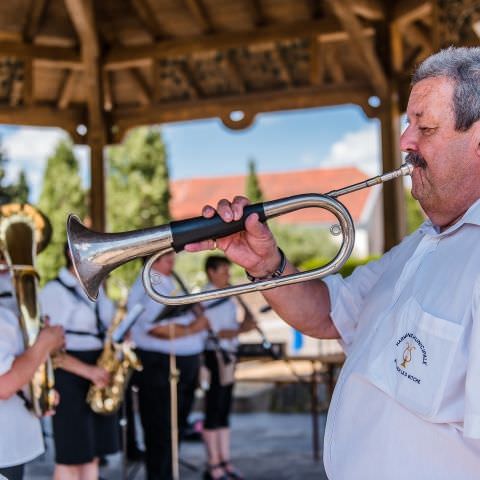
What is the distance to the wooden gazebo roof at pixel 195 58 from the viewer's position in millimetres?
8117

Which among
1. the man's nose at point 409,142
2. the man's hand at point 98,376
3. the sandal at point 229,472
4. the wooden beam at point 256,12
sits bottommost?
the sandal at point 229,472

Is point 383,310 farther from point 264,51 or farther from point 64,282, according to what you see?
point 264,51

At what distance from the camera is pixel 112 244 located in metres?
1.84

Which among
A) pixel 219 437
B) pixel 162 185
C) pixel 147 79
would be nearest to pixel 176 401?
pixel 219 437

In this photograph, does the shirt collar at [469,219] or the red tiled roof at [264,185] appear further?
the red tiled roof at [264,185]

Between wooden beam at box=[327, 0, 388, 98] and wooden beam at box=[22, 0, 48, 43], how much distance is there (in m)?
3.20

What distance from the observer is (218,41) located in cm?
869

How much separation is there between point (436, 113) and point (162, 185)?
29062 mm

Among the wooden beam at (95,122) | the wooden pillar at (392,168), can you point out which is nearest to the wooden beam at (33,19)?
the wooden beam at (95,122)

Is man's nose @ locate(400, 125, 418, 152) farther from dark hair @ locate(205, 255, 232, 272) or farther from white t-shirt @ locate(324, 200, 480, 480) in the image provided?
dark hair @ locate(205, 255, 232, 272)

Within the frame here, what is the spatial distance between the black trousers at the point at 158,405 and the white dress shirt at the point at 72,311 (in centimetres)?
99

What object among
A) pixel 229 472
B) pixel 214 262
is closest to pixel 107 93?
pixel 214 262

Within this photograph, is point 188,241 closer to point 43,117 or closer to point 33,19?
point 33,19

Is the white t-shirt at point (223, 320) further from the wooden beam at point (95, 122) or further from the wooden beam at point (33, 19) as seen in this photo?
the wooden beam at point (33, 19)
